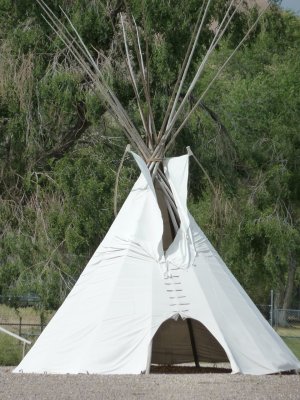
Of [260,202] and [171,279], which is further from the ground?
[260,202]

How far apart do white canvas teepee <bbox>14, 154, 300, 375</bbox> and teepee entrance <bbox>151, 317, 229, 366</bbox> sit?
2.11 meters

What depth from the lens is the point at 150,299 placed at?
12.5 meters

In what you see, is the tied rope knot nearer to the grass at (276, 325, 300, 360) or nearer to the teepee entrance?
the teepee entrance

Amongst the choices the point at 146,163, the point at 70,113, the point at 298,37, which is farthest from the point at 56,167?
the point at 298,37

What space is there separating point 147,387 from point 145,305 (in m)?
2.14

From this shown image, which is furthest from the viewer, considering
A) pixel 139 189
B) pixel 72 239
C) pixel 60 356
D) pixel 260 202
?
pixel 260 202

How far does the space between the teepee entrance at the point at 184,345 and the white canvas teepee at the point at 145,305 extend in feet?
6.93

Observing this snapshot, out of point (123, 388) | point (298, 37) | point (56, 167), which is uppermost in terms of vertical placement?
point (298, 37)

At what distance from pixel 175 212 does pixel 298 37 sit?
20.9 meters

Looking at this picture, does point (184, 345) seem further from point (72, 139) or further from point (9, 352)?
point (9, 352)

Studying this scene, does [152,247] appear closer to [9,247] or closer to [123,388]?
[123,388]

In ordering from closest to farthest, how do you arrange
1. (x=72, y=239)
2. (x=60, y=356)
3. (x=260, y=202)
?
(x=60, y=356)
(x=72, y=239)
(x=260, y=202)

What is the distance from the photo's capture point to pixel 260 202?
23359mm

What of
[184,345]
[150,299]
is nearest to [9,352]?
[184,345]
